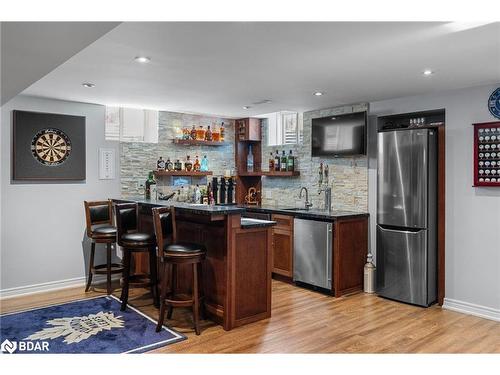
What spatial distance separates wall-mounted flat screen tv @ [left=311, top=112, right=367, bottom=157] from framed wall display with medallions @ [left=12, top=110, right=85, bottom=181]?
10.1 ft

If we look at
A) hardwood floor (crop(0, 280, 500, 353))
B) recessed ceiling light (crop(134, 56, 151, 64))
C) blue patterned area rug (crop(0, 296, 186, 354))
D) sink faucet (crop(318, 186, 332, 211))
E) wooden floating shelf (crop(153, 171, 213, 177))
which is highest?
recessed ceiling light (crop(134, 56, 151, 64))

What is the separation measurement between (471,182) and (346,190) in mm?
1548

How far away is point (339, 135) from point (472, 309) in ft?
8.12

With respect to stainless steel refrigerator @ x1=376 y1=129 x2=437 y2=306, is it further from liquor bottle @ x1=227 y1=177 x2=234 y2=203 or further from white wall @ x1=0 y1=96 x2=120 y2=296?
white wall @ x1=0 y1=96 x2=120 y2=296

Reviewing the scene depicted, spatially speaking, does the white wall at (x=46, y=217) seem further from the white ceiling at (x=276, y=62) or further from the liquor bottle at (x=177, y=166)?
the liquor bottle at (x=177, y=166)

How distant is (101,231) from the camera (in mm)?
4824

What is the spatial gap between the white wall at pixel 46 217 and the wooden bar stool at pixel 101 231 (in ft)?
0.77

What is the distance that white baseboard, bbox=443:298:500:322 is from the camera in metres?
4.05

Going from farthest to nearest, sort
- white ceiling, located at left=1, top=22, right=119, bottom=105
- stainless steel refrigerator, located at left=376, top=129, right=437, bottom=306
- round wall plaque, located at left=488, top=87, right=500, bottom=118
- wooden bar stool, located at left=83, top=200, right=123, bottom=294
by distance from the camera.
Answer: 1. wooden bar stool, located at left=83, top=200, right=123, bottom=294
2. stainless steel refrigerator, located at left=376, top=129, right=437, bottom=306
3. round wall plaque, located at left=488, top=87, right=500, bottom=118
4. white ceiling, located at left=1, top=22, right=119, bottom=105

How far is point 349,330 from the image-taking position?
146 inches

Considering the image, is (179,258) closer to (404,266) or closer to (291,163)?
(404,266)

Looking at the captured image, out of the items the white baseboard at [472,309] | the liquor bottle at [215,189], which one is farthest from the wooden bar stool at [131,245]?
the white baseboard at [472,309]

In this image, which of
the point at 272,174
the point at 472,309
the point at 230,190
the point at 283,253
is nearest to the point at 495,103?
the point at 472,309

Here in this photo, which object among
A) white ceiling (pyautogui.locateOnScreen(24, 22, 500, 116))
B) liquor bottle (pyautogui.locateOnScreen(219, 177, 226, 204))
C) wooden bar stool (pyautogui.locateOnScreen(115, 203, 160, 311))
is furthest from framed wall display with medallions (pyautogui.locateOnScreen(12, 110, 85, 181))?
liquor bottle (pyautogui.locateOnScreen(219, 177, 226, 204))
